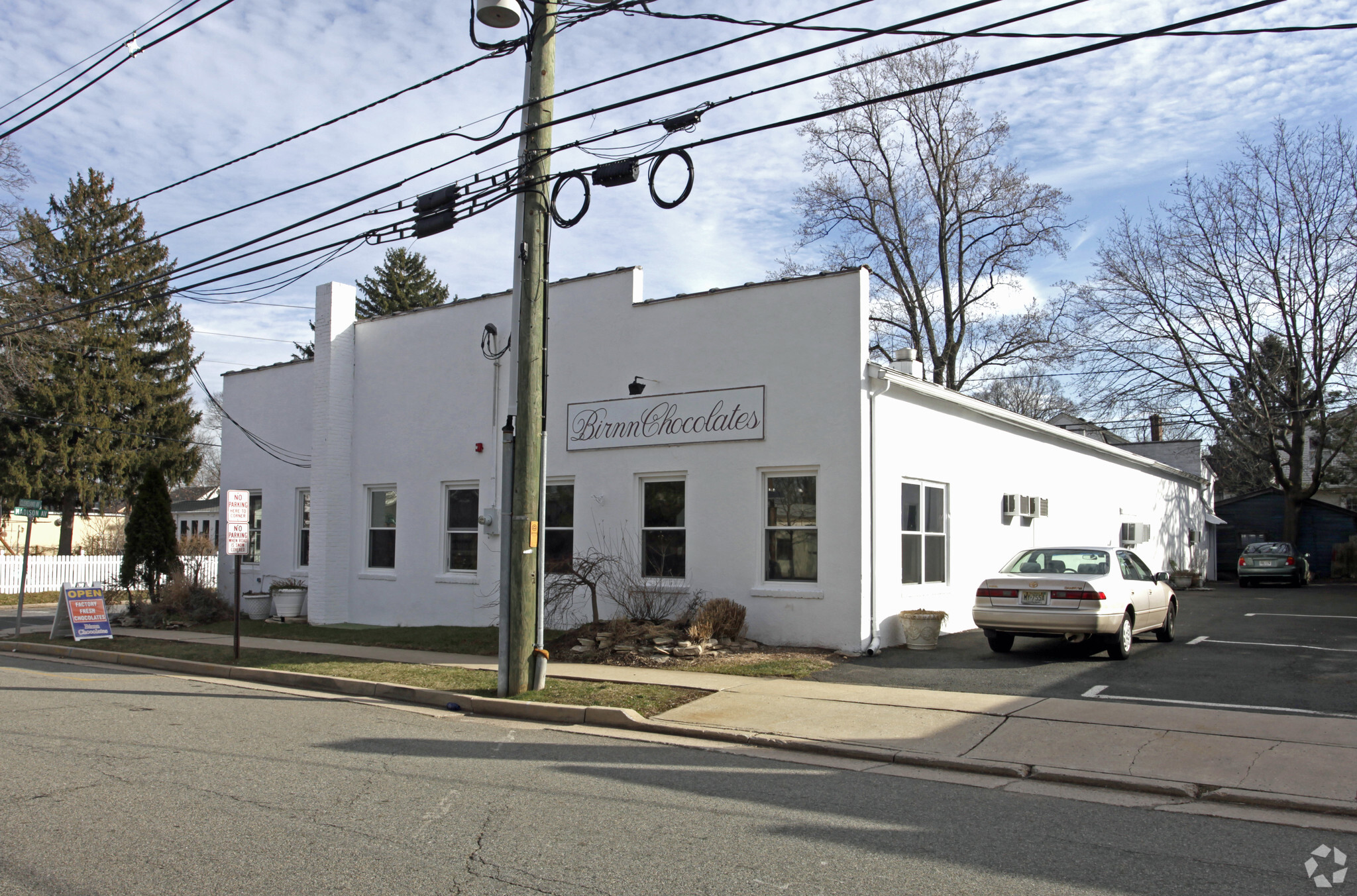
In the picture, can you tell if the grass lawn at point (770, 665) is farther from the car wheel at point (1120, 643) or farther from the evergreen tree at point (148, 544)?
the evergreen tree at point (148, 544)

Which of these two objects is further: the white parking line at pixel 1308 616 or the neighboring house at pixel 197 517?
the neighboring house at pixel 197 517

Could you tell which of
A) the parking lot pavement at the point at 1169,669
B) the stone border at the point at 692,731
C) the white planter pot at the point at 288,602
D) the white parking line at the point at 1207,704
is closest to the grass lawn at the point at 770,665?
the parking lot pavement at the point at 1169,669

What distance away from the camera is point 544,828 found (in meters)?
5.88

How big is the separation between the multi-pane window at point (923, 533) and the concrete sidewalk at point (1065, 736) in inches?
165

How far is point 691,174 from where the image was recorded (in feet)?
34.5

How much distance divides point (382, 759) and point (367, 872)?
2911mm

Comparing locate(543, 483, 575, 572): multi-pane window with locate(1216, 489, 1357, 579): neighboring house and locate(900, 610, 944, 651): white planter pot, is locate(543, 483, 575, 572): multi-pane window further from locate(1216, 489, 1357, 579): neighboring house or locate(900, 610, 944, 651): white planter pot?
locate(1216, 489, 1357, 579): neighboring house

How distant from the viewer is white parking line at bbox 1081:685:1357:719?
915cm

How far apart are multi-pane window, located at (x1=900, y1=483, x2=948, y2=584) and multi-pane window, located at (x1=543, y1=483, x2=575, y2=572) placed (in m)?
5.42

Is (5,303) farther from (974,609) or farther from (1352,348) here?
(1352,348)

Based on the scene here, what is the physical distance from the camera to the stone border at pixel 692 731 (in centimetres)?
671

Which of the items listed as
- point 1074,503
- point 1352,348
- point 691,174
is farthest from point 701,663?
point 1352,348

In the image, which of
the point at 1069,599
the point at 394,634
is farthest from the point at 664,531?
the point at 1069,599

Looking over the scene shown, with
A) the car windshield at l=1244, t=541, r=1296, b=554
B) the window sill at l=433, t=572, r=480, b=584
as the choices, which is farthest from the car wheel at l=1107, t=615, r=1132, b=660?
the car windshield at l=1244, t=541, r=1296, b=554
